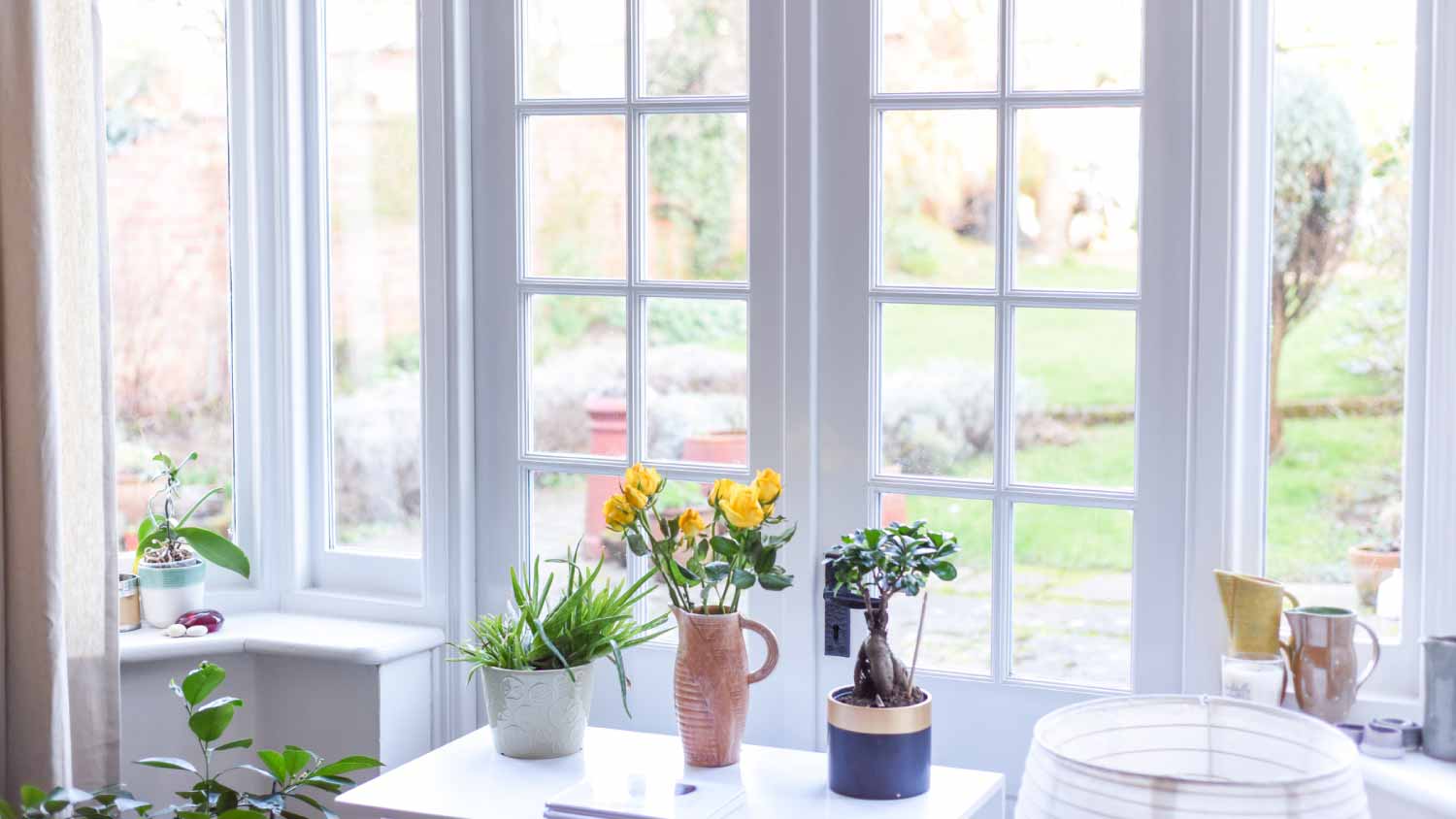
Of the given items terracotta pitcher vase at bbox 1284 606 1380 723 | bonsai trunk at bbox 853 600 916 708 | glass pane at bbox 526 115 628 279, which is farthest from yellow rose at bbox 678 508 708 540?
terracotta pitcher vase at bbox 1284 606 1380 723

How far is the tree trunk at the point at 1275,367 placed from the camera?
234 centimetres

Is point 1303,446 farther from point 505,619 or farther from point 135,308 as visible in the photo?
point 135,308

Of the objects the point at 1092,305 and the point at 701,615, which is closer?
the point at 701,615

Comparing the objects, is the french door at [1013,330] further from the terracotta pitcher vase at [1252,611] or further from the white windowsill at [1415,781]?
the white windowsill at [1415,781]

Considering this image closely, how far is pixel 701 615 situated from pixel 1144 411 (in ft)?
2.50

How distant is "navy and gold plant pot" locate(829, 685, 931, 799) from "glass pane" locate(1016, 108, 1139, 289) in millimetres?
735

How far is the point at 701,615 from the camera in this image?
2172 mm

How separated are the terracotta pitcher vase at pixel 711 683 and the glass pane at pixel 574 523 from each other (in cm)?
52

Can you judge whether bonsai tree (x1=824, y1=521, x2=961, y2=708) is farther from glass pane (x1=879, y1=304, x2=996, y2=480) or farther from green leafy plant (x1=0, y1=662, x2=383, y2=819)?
green leafy plant (x1=0, y1=662, x2=383, y2=819)

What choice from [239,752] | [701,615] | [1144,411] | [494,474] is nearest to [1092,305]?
[1144,411]

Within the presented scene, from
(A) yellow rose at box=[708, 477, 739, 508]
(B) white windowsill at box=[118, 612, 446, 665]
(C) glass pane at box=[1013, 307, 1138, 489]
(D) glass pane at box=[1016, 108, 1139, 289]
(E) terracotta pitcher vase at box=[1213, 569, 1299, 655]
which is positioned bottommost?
(B) white windowsill at box=[118, 612, 446, 665]

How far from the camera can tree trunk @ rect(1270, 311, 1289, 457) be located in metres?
2.34

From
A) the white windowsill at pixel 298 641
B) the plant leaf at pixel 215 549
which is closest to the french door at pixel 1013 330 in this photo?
the white windowsill at pixel 298 641

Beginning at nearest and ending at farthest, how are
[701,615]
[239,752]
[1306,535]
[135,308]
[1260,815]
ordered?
[1260,815] → [701,615] → [1306,535] → [239,752] → [135,308]
